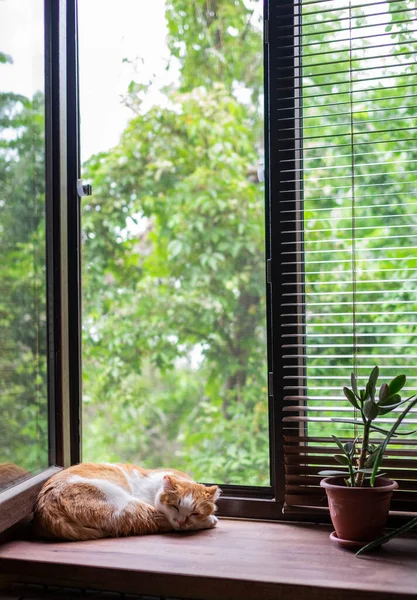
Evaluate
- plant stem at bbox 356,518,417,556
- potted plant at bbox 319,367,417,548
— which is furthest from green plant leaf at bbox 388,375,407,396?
plant stem at bbox 356,518,417,556

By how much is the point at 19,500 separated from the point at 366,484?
0.84 meters

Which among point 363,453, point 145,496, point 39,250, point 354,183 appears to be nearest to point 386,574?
point 363,453

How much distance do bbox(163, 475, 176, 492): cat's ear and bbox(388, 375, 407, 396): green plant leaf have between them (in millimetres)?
630

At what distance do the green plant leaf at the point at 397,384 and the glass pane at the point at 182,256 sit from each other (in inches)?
83.9

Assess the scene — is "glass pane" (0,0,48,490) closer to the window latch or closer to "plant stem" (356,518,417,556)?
the window latch

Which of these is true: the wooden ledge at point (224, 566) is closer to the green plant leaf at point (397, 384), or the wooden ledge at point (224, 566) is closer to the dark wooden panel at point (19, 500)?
the dark wooden panel at point (19, 500)

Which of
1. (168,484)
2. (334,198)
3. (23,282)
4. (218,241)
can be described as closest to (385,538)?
(168,484)

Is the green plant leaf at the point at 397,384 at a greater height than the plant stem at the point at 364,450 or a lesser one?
greater

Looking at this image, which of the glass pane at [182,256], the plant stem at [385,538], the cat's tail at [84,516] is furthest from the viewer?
the glass pane at [182,256]

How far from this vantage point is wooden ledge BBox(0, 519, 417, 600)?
4.26 ft

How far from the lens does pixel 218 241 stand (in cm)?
378

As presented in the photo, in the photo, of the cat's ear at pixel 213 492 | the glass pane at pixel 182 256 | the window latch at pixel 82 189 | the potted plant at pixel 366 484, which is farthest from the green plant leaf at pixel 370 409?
the glass pane at pixel 182 256

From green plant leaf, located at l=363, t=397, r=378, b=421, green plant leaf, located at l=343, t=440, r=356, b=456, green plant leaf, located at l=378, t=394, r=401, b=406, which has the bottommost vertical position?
green plant leaf, located at l=343, t=440, r=356, b=456

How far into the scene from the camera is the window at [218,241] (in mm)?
1724
